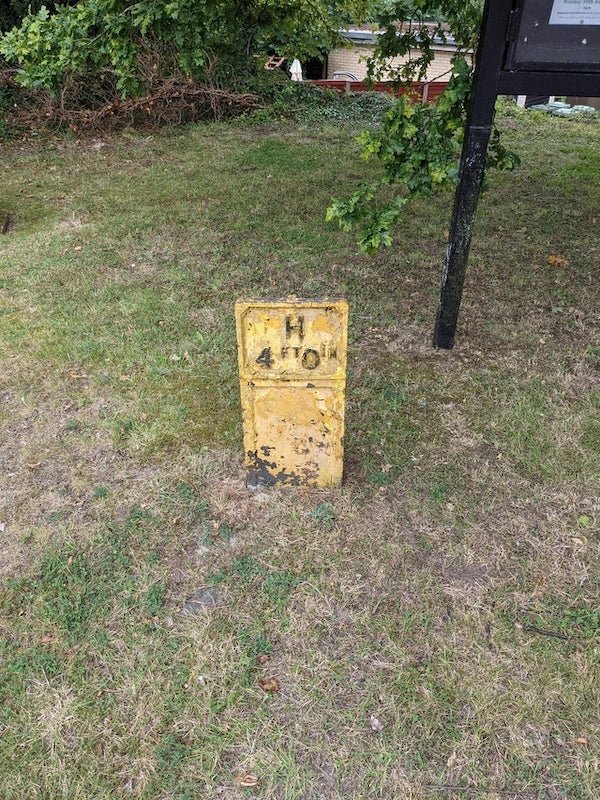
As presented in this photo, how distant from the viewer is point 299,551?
9.42 feet

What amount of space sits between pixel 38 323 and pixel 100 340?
0.61 m

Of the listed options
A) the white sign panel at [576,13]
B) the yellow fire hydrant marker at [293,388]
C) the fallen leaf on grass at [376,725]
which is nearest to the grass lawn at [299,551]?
the fallen leaf on grass at [376,725]

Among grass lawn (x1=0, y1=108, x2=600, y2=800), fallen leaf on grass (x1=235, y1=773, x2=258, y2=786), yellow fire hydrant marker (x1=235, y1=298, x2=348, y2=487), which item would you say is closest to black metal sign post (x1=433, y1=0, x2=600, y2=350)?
grass lawn (x1=0, y1=108, x2=600, y2=800)

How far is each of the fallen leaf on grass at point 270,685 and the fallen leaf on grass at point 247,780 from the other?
0.30 meters

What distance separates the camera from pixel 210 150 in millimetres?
10008

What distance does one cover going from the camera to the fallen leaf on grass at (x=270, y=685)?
2326 millimetres

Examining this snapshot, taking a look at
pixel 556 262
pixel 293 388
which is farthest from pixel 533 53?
pixel 556 262

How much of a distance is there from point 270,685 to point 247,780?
0.34 m

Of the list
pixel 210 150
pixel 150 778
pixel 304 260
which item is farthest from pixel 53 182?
pixel 150 778

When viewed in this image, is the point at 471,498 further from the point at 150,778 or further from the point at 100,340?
the point at 100,340

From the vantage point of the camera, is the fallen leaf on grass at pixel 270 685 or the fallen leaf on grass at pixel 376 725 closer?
the fallen leaf on grass at pixel 376 725

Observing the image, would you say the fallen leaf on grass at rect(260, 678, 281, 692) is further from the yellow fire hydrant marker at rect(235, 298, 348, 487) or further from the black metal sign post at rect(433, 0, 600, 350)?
the black metal sign post at rect(433, 0, 600, 350)

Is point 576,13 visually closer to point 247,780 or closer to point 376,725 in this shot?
point 376,725

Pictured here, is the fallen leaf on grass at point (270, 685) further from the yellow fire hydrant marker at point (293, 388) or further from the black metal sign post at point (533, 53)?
the black metal sign post at point (533, 53)
